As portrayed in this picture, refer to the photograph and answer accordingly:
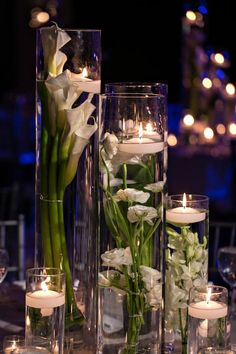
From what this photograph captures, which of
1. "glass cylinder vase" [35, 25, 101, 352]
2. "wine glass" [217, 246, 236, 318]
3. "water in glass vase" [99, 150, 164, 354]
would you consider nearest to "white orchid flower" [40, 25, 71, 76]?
"glass cylinder vase" [35, 25, 101, 352]

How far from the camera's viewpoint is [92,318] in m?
1.87

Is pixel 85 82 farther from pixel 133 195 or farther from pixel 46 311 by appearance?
pixel 46 311

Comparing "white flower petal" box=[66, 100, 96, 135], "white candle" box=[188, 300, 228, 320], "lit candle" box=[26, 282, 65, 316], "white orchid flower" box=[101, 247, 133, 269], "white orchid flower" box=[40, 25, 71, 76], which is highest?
"white orchid flower" box=[40, 25, 71, 76]

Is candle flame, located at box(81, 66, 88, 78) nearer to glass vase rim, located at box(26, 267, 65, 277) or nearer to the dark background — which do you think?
glass vase rim, located at box(26, 267, 65, 277)

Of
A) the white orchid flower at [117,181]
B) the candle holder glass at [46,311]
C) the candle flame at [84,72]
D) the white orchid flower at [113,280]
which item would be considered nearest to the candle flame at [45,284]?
the candle holder glass at [46,311]

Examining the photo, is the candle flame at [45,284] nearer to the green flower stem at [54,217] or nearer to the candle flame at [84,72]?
the green flower stem at [54,217]

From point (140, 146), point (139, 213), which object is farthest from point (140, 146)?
point (139, 213)

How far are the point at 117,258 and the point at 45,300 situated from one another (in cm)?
16

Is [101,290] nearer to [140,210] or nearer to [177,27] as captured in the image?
[140,210]

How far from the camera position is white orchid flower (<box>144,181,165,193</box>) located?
175 centimetres

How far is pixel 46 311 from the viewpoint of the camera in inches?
66.4

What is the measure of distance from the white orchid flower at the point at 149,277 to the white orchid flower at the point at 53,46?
0.43m

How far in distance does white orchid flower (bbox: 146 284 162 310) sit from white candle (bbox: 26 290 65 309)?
0.54 ft

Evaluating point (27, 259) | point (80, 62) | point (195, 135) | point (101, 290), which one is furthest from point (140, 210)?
point (195, 135)
